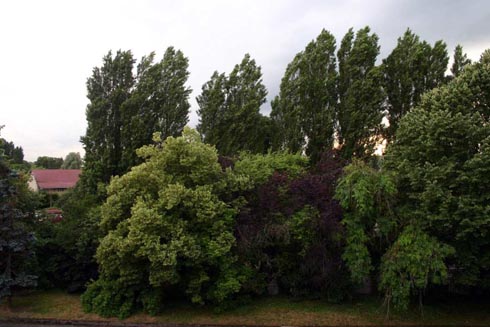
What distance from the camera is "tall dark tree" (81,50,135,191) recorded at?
20078 mm

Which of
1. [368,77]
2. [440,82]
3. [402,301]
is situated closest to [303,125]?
[368,77]

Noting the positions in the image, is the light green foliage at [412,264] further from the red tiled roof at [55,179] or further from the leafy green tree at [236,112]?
the red tiled roof at [55,179]

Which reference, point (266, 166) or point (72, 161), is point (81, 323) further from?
point (72, 161)

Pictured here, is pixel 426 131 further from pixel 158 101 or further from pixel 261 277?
pixel 158 101

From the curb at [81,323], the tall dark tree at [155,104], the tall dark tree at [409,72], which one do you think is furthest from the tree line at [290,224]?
the tall dark tree at [409,72]

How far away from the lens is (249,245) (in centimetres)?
1323

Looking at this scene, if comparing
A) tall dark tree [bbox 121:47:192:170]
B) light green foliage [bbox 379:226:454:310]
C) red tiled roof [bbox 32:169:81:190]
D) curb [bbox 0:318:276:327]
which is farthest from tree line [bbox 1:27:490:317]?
red tiled roof [bbox 32:169:81:190]

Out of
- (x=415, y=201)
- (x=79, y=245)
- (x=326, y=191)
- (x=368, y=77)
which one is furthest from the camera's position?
(x=368, y=77)

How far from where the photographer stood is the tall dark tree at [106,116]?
20078mm

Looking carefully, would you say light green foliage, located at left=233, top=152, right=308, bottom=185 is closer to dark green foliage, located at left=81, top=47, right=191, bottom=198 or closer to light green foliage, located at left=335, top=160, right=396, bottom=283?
light green foliage, located at left=335, top=160, right=396, bottom=283

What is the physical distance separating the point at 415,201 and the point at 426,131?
2.22 metres

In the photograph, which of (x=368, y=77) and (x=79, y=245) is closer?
(x=79, y=245)

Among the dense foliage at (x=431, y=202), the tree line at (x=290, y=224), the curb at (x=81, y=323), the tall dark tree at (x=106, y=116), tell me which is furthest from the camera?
the tall dark tree at (x=106, y=116)

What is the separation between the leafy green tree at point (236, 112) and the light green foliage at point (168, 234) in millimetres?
7218
